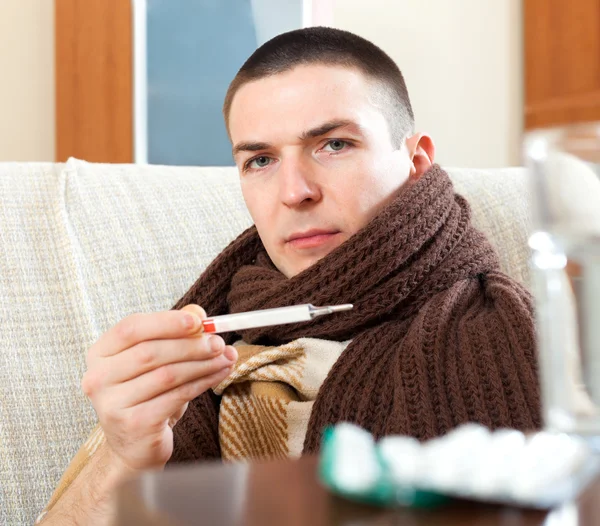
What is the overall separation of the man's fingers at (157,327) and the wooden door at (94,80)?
6.90 ft

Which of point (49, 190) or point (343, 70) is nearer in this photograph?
point (343, 70)

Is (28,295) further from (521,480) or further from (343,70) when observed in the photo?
(521,480)

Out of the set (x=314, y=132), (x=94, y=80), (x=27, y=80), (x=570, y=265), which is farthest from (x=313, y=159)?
(x=27, y=80)

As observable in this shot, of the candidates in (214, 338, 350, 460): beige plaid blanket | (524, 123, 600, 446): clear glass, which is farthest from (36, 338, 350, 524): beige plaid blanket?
(524, 123, 600, 446): clear glass

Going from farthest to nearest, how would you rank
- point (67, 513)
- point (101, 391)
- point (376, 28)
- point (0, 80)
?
1. point (376, 28)
2. point (0, 80)
3. point (67, 513)
4. point (101, 391)

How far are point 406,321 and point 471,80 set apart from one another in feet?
8.94

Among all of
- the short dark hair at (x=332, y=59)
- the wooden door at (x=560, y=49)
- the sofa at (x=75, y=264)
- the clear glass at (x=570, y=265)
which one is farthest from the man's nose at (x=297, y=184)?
the wooden door at (x=560, y=49)

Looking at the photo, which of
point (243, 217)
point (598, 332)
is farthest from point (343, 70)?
point (598, 332)

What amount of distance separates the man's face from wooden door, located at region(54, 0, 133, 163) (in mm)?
1708

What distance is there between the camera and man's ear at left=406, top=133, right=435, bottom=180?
1.28 meters

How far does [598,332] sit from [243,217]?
3.67 feet

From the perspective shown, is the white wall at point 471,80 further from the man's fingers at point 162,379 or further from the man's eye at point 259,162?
the man's fingers at point 162,379

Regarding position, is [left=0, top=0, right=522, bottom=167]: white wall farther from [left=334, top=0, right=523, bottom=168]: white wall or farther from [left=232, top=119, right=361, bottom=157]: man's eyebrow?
[left=232, top=119, right=361, bottom=157]: man's eyebrow

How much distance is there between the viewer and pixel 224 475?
35 cm
